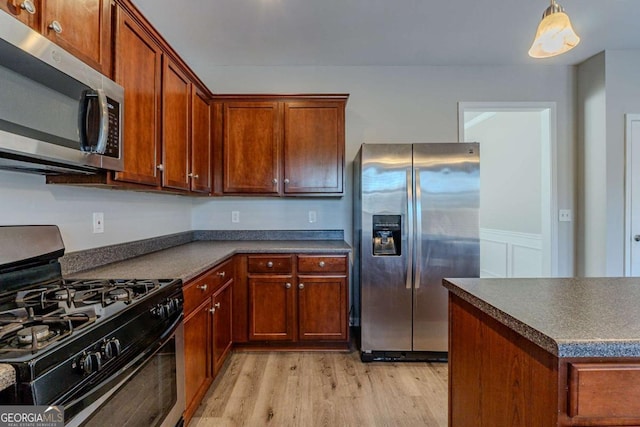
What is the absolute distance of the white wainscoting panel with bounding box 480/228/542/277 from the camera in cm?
388

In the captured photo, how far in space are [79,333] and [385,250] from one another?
2.14 m

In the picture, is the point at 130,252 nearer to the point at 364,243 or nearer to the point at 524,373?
the point at 364,243

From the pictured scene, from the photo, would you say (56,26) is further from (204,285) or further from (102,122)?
(204,285)

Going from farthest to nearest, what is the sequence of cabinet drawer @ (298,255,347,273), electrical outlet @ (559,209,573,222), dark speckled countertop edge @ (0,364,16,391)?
1. electrical outlet @ (559,209,573,222)
2. cabinet drawer @ (298,255,347,273)
3. dark speckled countertop edge @ (0,364,16,391)

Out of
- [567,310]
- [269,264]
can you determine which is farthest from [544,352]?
[269,264]

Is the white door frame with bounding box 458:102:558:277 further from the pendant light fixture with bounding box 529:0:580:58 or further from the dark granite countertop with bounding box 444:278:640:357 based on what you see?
the dark granite countertop with bounding box 444:278:640:357

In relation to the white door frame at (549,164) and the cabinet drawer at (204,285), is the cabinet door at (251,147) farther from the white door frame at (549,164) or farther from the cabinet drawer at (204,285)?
the white door frame at (549,164)

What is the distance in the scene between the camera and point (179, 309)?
157 cm

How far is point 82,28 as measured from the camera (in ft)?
4.46

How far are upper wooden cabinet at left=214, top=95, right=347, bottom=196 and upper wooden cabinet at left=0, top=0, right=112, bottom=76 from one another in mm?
1470

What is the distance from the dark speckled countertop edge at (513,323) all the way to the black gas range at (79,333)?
123 centimetres

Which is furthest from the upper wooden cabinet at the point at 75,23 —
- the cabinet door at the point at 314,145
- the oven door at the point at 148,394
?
the cabinet door at the point at 314,145

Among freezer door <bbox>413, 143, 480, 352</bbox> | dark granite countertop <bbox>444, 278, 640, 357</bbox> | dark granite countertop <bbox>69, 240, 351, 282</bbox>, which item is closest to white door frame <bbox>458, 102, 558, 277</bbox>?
freezer door <bbox>413, 143, 480, 352</bbox>

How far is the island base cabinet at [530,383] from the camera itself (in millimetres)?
783
